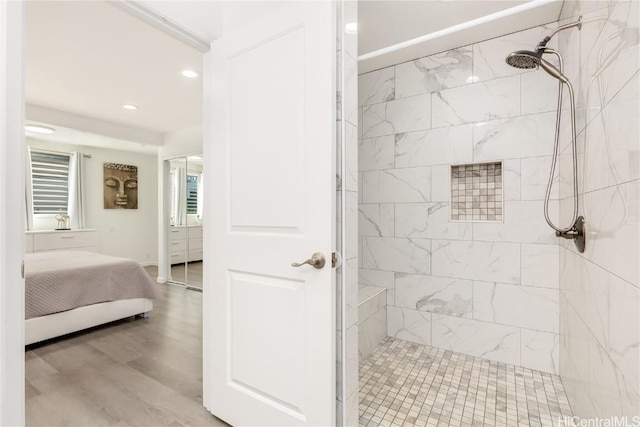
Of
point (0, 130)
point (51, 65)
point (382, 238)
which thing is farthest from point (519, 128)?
point (51, 65)

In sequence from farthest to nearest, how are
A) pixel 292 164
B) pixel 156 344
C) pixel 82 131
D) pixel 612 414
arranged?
pixel 82 131 → pixel 156 344 → pixel 292 164 → pixel 612 414

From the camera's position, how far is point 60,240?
16.3 ft

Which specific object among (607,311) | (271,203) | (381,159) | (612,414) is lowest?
(612,414)

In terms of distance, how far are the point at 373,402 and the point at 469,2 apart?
2.59m

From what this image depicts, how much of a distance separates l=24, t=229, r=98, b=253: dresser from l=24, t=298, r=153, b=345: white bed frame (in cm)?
269

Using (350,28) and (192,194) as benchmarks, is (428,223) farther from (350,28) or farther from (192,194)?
(192,194)

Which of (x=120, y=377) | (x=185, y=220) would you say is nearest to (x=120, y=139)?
(x=185, y=220)

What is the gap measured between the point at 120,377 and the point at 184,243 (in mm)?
3103

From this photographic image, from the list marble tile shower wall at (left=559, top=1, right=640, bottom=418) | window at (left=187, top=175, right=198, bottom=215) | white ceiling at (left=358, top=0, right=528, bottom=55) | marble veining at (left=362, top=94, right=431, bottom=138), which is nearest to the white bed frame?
window at (left=187, top=175, right=198, bottom=215)

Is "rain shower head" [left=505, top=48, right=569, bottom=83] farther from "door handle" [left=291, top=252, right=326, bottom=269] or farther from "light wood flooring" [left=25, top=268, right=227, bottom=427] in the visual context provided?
"light wood flooring" [left=25, top=268, right=227, bottom=427]

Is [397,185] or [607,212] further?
[397,185]

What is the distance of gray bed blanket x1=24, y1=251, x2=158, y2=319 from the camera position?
2.60m

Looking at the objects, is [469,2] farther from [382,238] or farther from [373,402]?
[373,402]

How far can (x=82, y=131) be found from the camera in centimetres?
422
